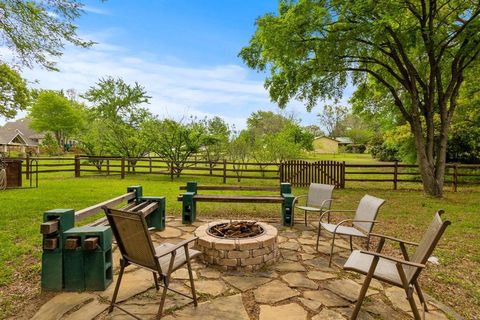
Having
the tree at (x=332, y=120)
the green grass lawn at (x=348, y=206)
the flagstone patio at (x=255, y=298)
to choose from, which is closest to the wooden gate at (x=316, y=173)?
the green grass lawn at (x=348, y=206)

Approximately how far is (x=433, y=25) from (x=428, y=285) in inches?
339

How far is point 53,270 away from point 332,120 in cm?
5767

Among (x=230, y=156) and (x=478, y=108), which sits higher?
(x=478, y=108)

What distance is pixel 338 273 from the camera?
9.89 ft

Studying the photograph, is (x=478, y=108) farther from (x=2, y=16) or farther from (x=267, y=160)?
(x=2, y=16)

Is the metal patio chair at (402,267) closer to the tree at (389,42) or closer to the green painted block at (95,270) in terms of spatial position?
the green painted block at (95,270)

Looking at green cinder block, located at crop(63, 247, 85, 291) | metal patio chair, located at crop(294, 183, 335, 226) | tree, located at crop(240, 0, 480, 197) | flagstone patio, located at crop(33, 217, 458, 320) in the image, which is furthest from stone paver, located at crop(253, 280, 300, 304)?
tree, located at crop(240, 0, 480, 197)

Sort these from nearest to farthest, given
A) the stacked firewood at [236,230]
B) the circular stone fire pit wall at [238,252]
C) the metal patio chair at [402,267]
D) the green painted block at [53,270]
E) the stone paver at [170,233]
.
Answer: the metal patio chair at [402,267] → the green painted block at [53,270] → the circular stone fire pit wall at [238,252] → the stacked firewood at [236,230] → the stone paver at [170,233]

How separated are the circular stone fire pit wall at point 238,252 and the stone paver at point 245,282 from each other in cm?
18

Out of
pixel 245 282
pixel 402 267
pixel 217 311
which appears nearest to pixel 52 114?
pixel 245 282

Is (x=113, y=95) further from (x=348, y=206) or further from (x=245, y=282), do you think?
(x=245, y=282)

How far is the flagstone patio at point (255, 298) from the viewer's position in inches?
88.0

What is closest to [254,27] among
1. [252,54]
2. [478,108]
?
[252,54]

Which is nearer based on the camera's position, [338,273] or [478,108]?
[338,273]
